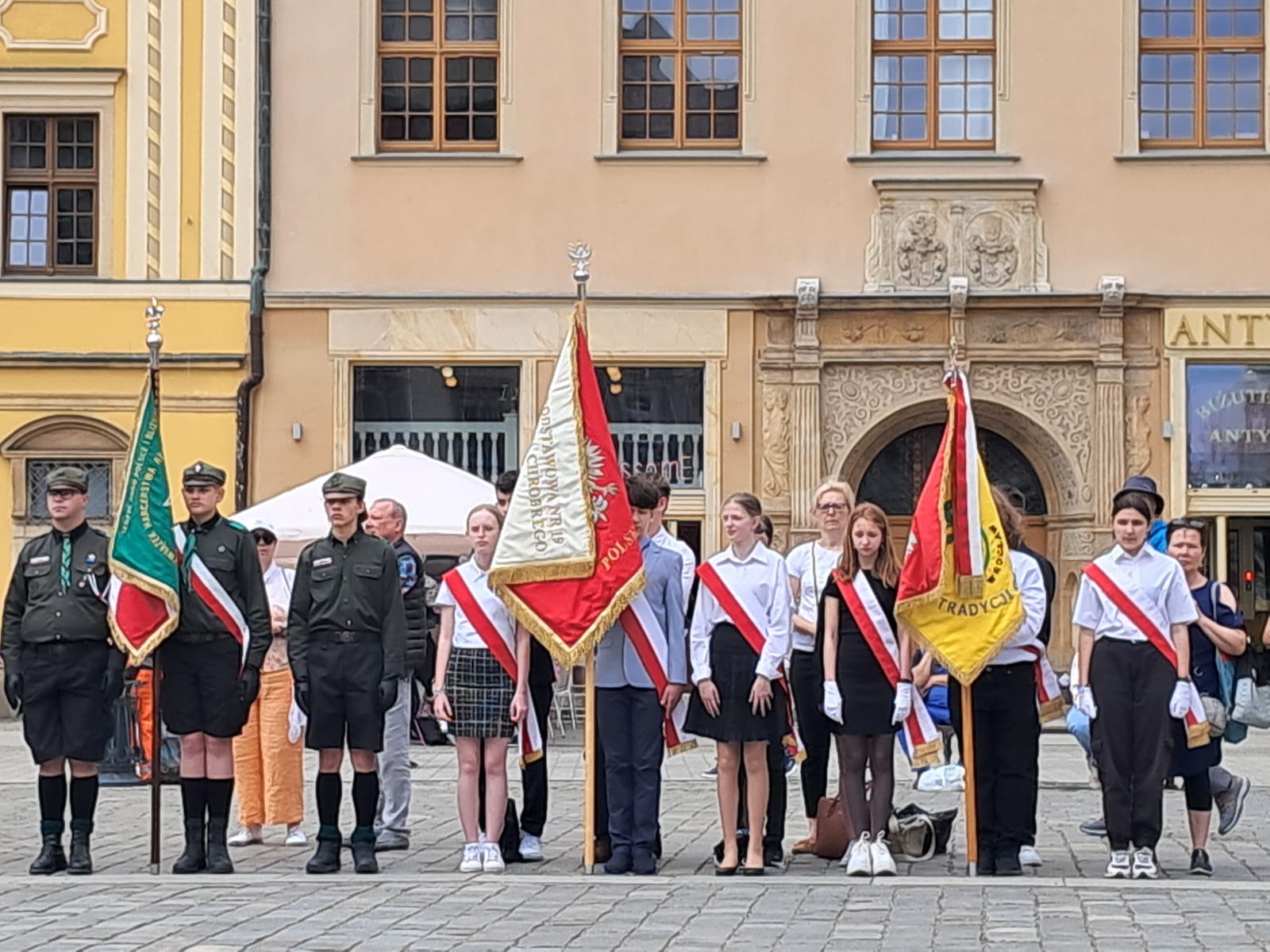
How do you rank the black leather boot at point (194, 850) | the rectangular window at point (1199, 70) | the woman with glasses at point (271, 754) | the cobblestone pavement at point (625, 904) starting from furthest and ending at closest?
1. the rectangular window at point (1199, 70)
2. the woman with glasses at point (271, 754)
3. the black leather boot at point (194, 850)
4. the cobblestone pavement at point (625, 904)

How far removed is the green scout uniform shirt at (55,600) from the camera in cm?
1136

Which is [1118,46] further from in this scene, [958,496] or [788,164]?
Answer: [958,496]

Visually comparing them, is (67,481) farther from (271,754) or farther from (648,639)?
(648,639)

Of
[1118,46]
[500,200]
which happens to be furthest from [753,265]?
[1118,46]

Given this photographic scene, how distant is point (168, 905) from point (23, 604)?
2.19m

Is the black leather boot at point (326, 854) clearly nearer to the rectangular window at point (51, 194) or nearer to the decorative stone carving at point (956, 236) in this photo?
the decorative stone carving at point (956, 236)

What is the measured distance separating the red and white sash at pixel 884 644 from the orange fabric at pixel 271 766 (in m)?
3.37

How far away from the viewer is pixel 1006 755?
440 inches

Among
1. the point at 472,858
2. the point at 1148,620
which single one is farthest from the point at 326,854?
the point at 1148,620

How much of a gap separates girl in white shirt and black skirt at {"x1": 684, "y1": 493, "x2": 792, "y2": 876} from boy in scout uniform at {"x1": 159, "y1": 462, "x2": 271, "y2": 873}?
2056 millimetres

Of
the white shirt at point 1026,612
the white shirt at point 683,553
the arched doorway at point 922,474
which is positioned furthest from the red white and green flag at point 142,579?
the arched doorway at point 922,474

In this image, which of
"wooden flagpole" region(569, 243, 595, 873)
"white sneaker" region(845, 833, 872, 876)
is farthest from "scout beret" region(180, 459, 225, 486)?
"white sneaker" region(845, 833, 872, 876)

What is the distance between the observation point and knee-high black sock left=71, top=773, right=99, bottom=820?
11445 mm

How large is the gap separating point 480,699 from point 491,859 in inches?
29.1
